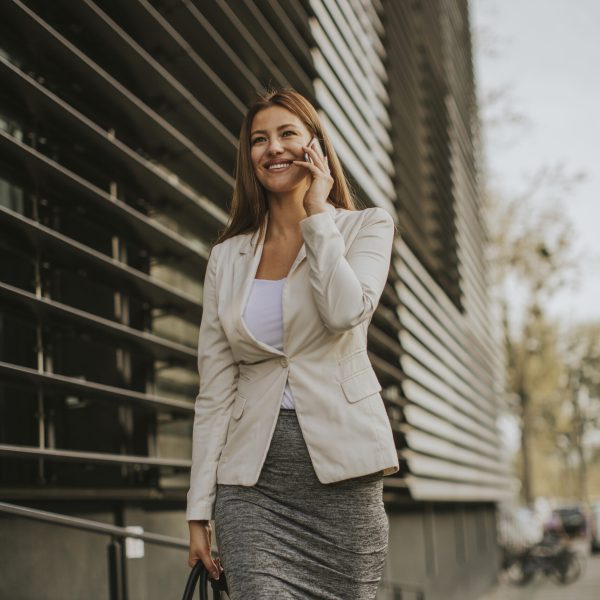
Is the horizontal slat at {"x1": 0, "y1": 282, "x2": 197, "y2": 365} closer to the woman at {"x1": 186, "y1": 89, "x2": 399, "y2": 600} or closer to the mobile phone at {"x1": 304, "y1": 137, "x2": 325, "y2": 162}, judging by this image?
the woman at {"x1": 186, "y1": 89, "x2": 399, "y2": 600}

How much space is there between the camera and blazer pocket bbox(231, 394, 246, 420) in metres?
2.52

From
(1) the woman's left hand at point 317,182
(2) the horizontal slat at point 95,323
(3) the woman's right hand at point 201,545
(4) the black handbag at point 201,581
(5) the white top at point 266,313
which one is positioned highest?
(1) the woman's left hand at point 317,182

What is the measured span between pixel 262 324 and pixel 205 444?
1.10 feet

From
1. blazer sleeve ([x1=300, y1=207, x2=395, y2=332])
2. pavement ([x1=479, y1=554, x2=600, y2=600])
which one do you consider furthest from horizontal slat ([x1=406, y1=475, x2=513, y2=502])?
blazer sleeve ([x1=300, y1=207, x2=395, y2=332])

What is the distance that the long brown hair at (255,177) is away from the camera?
109 inches

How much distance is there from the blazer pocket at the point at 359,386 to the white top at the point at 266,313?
151mm

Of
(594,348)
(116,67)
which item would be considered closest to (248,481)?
(116,67)

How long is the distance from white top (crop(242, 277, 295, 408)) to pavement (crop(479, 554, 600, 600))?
13.0 meters

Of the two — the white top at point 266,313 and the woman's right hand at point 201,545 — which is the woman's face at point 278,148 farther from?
the woman's right hand at point 201,545

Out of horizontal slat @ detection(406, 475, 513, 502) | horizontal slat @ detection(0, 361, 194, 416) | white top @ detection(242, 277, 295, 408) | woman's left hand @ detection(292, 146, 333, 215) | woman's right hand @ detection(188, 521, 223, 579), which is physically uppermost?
woman's left hand @ detection(292, 146, 333, 215)

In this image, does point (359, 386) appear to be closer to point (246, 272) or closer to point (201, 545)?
point (246, 272)

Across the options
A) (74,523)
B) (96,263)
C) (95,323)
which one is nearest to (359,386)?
(74,523)

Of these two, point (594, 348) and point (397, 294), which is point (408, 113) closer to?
point (397, 294)

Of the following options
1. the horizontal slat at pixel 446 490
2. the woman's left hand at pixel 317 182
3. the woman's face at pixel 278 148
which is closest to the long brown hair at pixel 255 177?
the woman's face at pixel 278 148
